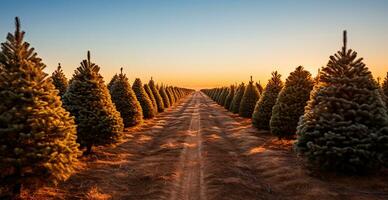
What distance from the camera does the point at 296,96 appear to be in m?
26.3

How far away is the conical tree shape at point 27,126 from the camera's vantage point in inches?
487

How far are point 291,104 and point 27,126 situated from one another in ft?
63.1

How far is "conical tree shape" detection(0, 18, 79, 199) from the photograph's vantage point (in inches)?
487

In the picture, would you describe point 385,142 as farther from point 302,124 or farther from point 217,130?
point 217,130

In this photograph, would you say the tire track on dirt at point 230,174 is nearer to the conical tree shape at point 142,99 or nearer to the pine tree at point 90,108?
the pine tree at point 90,108

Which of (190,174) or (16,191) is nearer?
(16,191)

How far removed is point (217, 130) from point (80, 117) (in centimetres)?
1806

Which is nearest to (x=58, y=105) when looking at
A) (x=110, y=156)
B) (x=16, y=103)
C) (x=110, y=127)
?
(x=16, y=103)

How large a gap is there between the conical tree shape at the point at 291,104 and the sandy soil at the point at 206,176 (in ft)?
4.17

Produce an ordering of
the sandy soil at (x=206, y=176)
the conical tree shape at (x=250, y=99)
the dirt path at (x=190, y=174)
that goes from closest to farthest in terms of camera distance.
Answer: the sandy soil at (x=206, y=176)
the dirt path at (x=190, y=174)
the conical tree shape at (x=250, y=99)

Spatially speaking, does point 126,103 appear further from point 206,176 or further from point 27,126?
point 27,126

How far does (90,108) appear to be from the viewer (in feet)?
69.6

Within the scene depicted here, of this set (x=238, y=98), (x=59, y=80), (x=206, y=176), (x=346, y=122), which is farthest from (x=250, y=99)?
(x=346, y=122)

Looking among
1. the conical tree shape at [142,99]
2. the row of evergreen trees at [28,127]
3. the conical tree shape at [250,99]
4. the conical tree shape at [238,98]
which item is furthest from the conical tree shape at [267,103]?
the row of evergreen trees at [28,127]
